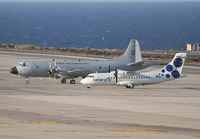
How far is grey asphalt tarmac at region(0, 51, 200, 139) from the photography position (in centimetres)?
4016

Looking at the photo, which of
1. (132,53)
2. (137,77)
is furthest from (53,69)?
(137,77)

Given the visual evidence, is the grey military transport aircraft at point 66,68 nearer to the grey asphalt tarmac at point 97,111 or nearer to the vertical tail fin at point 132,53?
the vertical tail fin at point 132,53

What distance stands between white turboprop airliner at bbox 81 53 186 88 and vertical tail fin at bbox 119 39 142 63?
11.2 metres

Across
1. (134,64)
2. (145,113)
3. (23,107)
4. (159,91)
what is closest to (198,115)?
(145,113)

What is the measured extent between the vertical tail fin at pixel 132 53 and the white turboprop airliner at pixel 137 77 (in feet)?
36.8

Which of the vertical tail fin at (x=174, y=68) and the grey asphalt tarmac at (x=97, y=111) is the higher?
the vertical tail fin at (x=174, y=68)

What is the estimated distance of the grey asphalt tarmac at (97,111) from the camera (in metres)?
40.2

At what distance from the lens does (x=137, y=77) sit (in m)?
78.5

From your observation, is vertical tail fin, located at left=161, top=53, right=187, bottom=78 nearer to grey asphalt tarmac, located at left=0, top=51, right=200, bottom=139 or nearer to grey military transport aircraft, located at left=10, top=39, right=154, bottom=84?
grey asphalt tarmac, located at left=0, top=51, right=200, bottom=139

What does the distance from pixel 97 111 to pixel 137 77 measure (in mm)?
25478

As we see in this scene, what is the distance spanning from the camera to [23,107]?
55.9 metres

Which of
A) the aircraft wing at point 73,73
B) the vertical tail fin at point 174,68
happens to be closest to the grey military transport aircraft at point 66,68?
the aircraft wing at point 73,73

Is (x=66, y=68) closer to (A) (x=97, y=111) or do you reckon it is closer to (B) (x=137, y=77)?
(B) (x=137, y=77)

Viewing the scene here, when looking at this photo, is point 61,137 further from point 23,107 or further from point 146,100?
point 146,100
